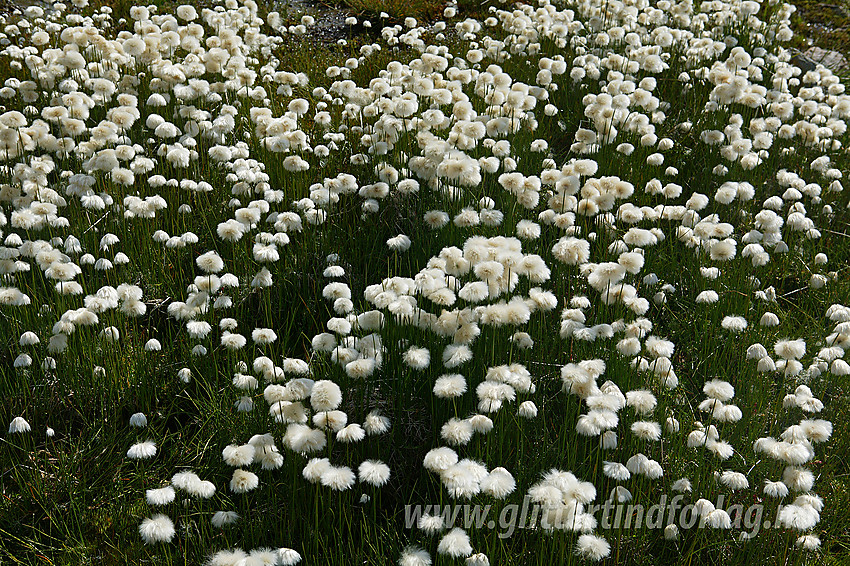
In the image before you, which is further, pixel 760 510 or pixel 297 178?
pixel 297 178

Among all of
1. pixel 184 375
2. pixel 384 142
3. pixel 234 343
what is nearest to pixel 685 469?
pixel 234 343

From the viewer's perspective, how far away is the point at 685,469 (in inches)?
125

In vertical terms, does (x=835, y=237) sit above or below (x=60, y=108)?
below

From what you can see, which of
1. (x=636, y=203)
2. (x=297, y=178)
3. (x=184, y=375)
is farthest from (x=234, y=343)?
(x=636, y=203)

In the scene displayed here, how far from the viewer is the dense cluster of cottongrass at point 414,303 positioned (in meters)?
2.89

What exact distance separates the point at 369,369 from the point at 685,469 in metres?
1.48

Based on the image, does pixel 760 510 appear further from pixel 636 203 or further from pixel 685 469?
pixel 636 203

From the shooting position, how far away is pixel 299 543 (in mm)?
2926

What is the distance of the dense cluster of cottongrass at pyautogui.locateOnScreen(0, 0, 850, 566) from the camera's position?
114 inches

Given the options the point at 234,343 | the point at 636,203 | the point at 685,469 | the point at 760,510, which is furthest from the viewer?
the point at 636,203

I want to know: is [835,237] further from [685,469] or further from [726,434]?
[685,469]

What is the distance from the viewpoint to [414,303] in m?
3.38

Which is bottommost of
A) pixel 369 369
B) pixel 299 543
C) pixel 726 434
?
pixel 299 543

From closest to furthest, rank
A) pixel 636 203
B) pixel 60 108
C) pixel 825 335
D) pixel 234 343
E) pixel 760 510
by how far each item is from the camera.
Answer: pixel 760 510
pixel 234 343
pixel 825 335
pixel 60 108
pixel 636 203
